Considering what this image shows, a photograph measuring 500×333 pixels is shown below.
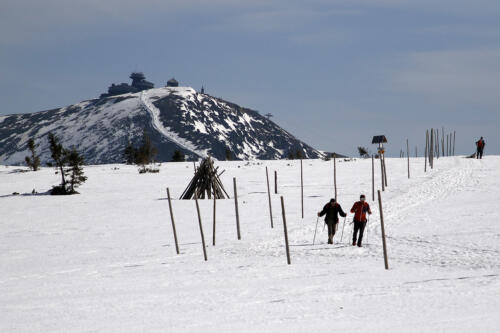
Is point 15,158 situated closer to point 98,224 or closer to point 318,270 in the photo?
point 98,224

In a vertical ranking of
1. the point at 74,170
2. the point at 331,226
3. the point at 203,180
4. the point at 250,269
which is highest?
the point at 74,170

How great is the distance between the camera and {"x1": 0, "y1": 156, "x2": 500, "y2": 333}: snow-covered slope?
27.9ft

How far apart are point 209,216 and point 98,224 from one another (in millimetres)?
4614

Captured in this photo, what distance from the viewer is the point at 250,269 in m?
12.8

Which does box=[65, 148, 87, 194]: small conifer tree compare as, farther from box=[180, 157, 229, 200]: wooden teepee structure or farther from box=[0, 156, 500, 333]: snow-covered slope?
box=[180, 157, 229, 200]: wooden teepee structure

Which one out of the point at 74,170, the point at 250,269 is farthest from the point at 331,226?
the point at 74,170

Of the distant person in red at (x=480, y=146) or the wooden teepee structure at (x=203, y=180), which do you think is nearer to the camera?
the wooden teepee structure at (x=203, y=180)

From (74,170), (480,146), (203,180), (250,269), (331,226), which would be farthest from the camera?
(480,146)

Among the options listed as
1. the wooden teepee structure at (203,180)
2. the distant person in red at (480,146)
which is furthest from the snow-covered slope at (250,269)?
the distant person in red at (480,146)

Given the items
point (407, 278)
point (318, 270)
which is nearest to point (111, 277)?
point (318, 270)

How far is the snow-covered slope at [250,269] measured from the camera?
335 inches

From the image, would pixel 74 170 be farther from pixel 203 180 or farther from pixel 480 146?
pixel 480 146

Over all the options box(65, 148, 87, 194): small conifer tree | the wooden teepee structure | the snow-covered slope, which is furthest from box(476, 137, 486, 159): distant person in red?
box(65, 148, 87, 194): small conifer tree

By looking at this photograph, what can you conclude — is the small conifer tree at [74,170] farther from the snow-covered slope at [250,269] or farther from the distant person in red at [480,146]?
the distant person in red at [480,146]
